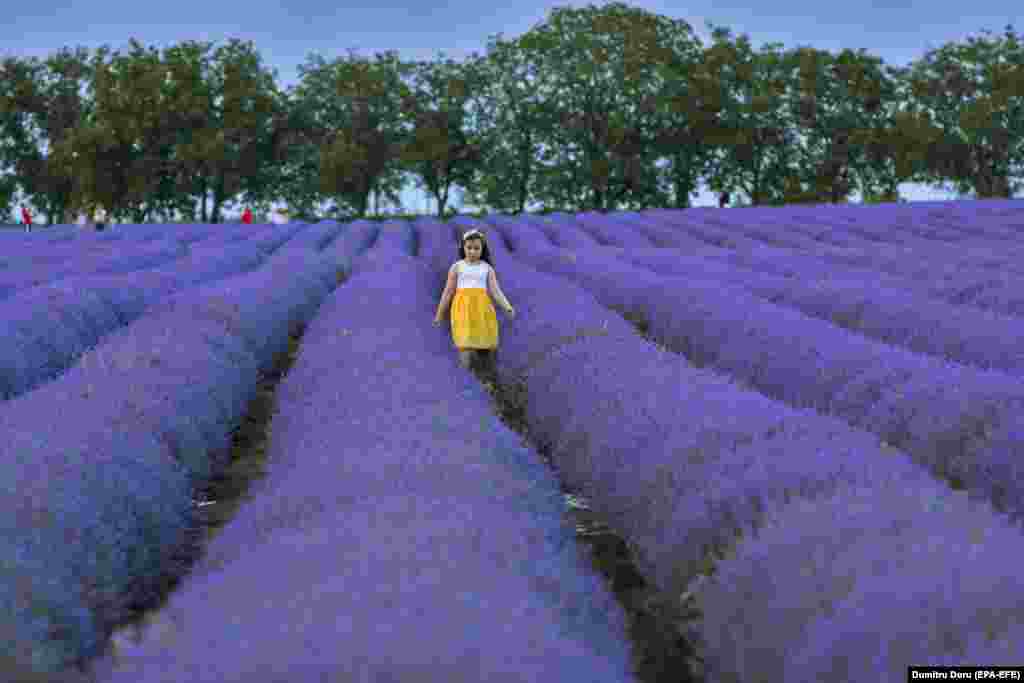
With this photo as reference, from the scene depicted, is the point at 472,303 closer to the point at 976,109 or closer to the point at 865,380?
the point at 865,380

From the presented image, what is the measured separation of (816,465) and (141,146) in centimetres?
5901

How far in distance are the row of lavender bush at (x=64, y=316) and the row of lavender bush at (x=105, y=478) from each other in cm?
80

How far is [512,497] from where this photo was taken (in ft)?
14.7

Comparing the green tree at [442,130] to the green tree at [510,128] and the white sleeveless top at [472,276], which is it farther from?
the white sleeveless top at [472,276]

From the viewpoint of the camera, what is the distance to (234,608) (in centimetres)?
297

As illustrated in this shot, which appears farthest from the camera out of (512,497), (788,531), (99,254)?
(99,254)

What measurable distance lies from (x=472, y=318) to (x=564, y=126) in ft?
162

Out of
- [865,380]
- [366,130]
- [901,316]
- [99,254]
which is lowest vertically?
[99,254]

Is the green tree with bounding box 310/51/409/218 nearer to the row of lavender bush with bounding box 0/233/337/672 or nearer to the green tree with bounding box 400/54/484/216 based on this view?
the green tree with bounding box 400/54/484/216

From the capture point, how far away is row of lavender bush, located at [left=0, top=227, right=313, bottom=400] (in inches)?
372

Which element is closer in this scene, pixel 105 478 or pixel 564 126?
pixel 105 478

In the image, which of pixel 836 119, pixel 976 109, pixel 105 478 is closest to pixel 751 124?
pixel 836 119

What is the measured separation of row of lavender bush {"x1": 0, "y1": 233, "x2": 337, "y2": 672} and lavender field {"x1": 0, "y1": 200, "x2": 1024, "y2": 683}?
0.02 meters

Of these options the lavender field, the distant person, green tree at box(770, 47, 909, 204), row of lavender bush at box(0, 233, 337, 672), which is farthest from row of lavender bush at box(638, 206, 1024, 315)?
green tree at box(770, 47, 909, 204)
